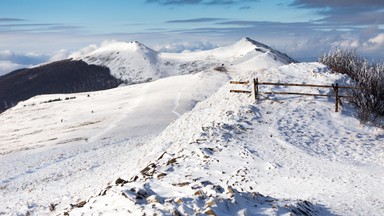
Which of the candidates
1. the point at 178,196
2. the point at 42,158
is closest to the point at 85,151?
the point at 42,158

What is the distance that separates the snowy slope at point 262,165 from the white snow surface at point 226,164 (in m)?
0.06

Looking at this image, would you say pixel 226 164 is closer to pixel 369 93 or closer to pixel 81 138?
pixel 369 93

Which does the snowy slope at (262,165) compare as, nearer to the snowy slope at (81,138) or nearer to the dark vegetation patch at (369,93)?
the dark vegetation patch at (369,93)

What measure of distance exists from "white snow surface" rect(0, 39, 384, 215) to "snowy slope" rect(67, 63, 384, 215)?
2.2 inches

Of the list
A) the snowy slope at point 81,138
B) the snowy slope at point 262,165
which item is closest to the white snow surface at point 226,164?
the snowy slope at point 262,165

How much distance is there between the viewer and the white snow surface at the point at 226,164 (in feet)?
42.1

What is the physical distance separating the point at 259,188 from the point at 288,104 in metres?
13.0

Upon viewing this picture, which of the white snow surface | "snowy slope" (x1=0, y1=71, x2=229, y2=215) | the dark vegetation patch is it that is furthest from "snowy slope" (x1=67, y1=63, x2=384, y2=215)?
"snowy slope" (x1=0, y1=71, x2=229, y2=215)

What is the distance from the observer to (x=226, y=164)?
64.5ft

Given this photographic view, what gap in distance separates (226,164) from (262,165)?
187 centimetres

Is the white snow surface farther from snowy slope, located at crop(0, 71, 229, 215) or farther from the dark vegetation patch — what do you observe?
the dark vegetation patch

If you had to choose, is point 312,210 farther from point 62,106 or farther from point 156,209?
point 62,106

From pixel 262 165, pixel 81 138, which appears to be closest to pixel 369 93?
pixel 262 165

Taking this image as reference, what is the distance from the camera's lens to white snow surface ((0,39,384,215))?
42.1 feet
